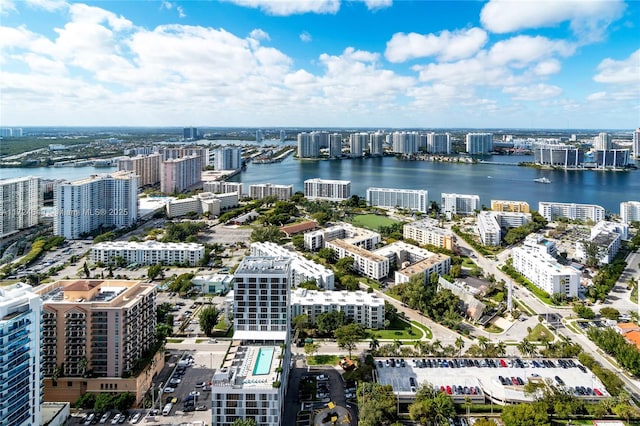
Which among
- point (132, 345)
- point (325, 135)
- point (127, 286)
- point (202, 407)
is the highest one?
point (325, 135)

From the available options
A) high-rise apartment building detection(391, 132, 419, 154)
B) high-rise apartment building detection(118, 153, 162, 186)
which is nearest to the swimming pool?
high-rise apartment building detection(118, 153, 162, 186)

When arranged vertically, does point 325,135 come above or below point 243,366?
above

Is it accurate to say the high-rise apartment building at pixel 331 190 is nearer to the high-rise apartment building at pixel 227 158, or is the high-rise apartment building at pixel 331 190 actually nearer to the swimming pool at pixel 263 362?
the high-rise apartment building at pixel 227 158

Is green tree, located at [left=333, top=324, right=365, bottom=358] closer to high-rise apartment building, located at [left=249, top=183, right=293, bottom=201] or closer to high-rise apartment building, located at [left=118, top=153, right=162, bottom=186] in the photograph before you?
high-rise apartment building, located at [left=249, top=183, right=293, bottom=201]

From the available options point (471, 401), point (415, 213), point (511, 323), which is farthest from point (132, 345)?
point (415, 213)

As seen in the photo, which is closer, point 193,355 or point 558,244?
point 193,355

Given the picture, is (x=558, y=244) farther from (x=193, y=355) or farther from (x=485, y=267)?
(x=193, y=355)

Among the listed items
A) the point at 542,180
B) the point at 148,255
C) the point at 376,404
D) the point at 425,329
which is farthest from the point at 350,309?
the point at 542,180

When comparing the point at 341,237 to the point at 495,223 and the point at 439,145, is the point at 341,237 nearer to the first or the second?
the point at 495,223
